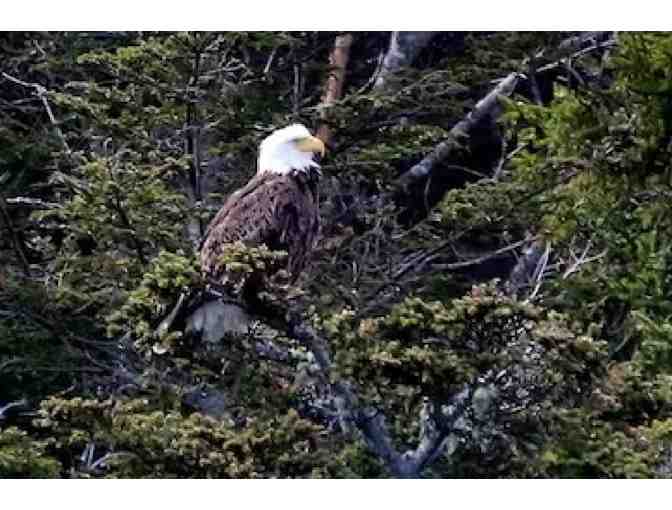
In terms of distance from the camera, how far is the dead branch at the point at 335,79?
5.27 meters

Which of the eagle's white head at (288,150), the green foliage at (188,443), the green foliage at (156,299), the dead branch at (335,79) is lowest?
the green foliage at (188,443)

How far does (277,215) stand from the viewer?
5.21m

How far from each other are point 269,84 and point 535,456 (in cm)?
130

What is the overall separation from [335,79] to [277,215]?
42 centimetres

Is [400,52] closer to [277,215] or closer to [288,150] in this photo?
[288,150]

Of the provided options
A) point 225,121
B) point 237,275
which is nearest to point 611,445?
point 237,275

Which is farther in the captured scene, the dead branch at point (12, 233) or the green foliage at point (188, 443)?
the dead branch at point (12, 233)

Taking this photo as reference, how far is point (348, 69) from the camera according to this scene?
17.3ft

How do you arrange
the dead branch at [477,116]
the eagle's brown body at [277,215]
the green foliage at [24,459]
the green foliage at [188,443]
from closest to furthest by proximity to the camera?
the green foliage at [188,443]
the green foliage at [24,459]
the eagle's brown body at [277,215]
the dead branch at [477,116]

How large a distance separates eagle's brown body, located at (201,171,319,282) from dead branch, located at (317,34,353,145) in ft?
0.41

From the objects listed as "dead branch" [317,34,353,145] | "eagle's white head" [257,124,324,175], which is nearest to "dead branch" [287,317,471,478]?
"eagle's white head" [257,124,324,175]

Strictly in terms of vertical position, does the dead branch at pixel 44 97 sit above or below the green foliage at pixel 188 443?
above

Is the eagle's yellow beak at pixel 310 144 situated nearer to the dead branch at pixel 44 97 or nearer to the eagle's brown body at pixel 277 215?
the eagle's brown body at pixel 277 215

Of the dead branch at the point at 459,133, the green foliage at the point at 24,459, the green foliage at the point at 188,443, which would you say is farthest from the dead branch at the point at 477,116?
the green foliage at the point at 24,459
